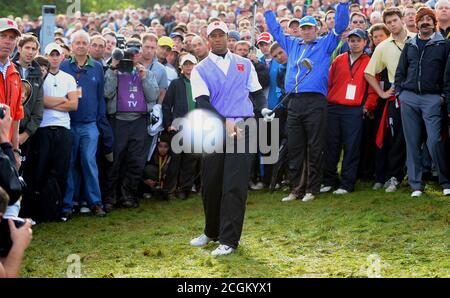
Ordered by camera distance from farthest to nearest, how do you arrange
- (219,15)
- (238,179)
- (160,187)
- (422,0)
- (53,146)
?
(219,15)
(422,0)
(160,187)
(53,146)
(238,179)

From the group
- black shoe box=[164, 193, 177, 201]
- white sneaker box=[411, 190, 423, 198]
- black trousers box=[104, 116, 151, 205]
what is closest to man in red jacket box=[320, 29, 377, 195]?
white sneaker box=[411, 190, 423, 198]

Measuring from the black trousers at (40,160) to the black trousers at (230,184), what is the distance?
2.97 metres

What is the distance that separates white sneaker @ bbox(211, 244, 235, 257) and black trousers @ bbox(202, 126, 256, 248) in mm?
41

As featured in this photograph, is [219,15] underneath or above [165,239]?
above

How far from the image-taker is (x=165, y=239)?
9.94 m

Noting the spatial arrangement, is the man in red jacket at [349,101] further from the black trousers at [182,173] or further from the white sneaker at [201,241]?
the white sneaker at [201,241]

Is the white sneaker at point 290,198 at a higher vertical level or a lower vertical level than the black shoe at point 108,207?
higher

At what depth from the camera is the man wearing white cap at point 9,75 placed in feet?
28.9

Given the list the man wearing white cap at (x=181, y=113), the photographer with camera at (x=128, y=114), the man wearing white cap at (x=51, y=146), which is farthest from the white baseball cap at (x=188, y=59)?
the man wearing white cap at (x=51, y=146)

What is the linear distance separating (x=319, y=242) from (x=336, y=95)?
3577mm

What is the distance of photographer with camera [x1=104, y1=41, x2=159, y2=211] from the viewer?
12.4 metres

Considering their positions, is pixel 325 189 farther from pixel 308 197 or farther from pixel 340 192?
pixel 308 197

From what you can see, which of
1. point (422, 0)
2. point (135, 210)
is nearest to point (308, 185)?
point (135, 210)

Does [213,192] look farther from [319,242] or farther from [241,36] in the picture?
[241,36]
